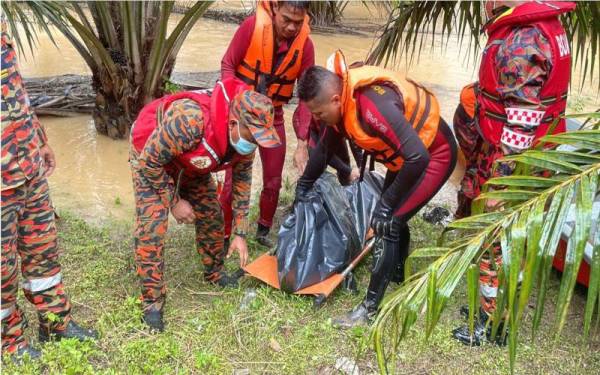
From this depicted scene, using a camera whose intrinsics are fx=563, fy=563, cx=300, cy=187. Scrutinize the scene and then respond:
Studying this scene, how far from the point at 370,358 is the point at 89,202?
8.88 feet

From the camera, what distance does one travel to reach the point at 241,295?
11.1 feet

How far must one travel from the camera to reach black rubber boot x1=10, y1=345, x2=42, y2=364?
2.59 meters

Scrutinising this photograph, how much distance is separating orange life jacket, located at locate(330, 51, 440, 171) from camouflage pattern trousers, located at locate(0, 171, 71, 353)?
1.47m

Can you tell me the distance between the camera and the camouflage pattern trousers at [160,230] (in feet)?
9.21

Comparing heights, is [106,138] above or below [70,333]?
above

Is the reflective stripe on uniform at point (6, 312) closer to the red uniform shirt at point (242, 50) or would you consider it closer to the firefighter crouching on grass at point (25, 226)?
the firefighter crouching on grass at point (25, 226)

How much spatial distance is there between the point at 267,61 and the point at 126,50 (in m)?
2.43

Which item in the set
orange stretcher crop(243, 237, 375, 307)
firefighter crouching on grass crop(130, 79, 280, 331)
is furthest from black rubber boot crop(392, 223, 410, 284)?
firefighter crouching on grass crop(130, 79, 280, 331)

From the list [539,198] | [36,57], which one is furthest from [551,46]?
[36,57]

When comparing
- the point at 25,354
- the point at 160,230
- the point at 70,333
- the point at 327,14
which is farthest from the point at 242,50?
the point at 327,14

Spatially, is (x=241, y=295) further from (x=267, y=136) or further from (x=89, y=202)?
(x=89, y=202)

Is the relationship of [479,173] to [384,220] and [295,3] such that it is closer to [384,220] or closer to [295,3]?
[384,220]

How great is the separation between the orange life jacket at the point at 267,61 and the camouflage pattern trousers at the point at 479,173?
120cm

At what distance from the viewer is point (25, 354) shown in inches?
102
